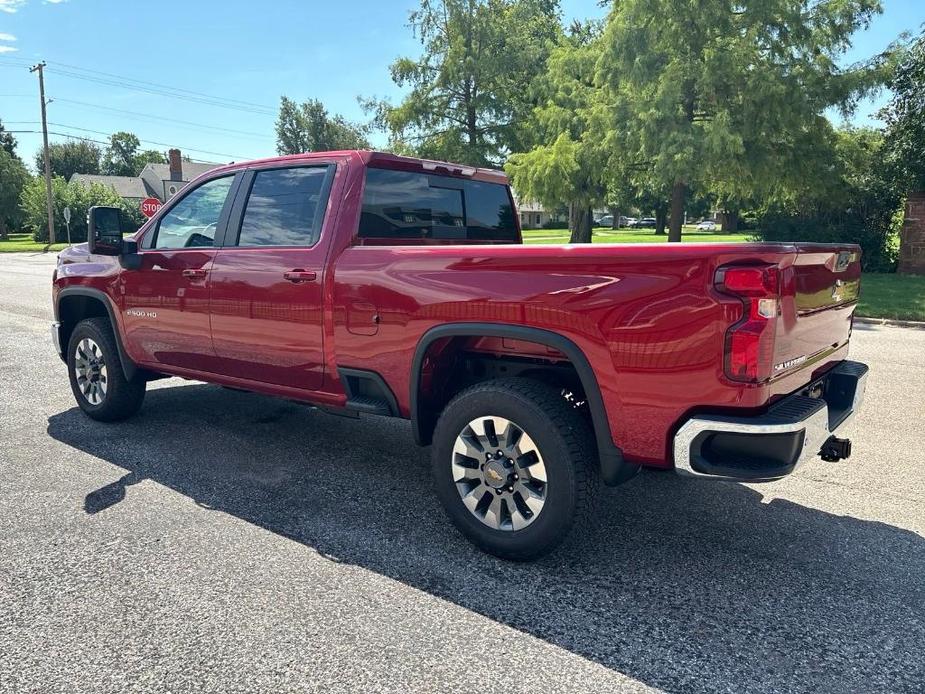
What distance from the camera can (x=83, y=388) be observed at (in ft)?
18.1

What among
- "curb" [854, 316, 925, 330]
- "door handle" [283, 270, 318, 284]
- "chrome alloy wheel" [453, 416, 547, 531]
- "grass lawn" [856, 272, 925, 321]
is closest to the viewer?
"chrome alloy wheel" [453, 416, 547, 531]

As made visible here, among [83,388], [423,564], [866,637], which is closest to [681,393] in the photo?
[866,637]

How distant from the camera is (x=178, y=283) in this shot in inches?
182

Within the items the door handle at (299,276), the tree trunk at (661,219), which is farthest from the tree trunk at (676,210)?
the tree trunk at (661,219)

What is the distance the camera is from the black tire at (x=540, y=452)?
3.00m

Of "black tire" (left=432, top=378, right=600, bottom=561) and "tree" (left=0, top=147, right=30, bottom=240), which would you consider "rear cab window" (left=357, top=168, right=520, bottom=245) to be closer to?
"black tire" (left=432, top=378, right=600, bottom=561)

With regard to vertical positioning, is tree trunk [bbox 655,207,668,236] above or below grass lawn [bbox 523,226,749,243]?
above

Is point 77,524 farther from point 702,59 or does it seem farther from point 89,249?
point 702,59

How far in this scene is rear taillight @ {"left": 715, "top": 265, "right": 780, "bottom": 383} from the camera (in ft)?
8.39

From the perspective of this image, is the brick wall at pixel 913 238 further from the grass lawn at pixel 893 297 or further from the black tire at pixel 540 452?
the black tire at pixel 540 452

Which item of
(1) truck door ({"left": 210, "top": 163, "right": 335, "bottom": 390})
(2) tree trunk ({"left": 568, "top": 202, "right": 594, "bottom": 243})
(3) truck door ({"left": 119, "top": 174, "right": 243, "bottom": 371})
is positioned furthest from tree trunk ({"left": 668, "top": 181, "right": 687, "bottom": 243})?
(1) truck door ({"left": 210, "top": 163, "right": 335, "bottom": 390})

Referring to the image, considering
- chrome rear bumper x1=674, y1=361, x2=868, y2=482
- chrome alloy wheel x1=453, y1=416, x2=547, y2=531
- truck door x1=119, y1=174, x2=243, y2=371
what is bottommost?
chrome alloy wheel x1=453, y1=416, x2=547, y2=531

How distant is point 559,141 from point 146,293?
16.4m

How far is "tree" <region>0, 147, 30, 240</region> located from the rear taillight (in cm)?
7629
